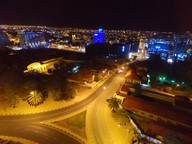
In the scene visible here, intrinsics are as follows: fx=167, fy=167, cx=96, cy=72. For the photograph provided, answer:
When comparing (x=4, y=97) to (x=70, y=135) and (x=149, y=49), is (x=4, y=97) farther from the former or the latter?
(x=149, y=49)

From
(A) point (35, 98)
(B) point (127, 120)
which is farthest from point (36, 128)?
(B) point (127, 120)

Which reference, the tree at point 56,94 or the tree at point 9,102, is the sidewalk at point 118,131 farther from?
the tree at point 9,102

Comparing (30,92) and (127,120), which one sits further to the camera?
(30,92)

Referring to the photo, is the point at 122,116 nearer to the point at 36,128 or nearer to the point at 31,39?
the point at 36,128

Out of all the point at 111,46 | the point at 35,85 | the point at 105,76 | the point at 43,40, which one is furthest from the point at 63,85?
the point at 43,40

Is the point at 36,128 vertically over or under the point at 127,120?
under
